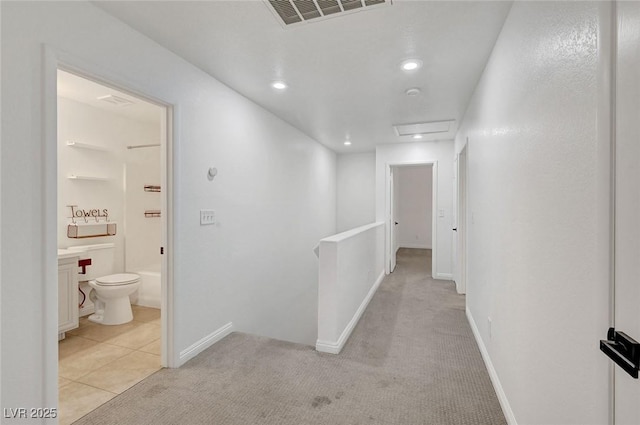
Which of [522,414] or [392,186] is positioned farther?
[392,186]

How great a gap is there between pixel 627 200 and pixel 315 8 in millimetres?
1668

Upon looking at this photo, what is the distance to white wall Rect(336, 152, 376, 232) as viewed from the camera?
603cm

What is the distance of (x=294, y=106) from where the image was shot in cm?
337

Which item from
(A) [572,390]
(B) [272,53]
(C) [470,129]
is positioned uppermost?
(B) [272,53]

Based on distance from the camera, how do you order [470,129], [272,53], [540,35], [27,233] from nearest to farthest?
1. [540,35]
2. [27,233]
3. [272,53]
4. [470,129]

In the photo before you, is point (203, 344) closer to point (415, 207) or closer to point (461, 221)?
point (461, 221)

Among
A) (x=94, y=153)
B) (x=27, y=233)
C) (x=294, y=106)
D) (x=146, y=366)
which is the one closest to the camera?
(x=27, y=233)

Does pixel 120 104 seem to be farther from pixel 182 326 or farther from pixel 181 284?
pixel 182 326

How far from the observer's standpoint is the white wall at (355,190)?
19.8ft

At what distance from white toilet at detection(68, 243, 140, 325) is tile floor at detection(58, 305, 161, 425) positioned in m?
0.11

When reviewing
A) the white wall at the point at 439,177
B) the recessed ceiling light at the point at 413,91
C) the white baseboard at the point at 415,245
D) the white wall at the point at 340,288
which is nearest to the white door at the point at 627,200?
the white wall at the point at 340,288

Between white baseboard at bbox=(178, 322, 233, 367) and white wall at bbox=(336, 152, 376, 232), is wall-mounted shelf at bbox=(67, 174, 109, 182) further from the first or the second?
white wall at bbox=(336, 152, 376, 232)

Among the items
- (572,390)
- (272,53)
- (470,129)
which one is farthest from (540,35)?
(470,129)

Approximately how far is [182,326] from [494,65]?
2921 millimetres
